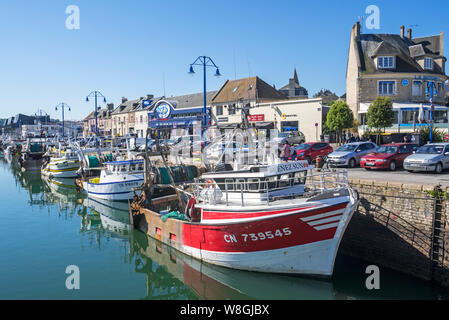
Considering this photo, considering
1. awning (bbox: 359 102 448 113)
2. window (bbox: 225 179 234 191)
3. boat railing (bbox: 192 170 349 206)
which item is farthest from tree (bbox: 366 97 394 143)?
window (bbox: 225 179 234 191)

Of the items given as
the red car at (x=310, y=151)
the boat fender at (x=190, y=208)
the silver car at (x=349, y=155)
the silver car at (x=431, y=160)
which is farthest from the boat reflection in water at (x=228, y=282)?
the red car at (x=310, y=151)

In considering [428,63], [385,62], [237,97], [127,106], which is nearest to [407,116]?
[385,62]

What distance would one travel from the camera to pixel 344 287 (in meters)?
11.2

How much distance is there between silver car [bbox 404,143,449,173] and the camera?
16219 millimetres

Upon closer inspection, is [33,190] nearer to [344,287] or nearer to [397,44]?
[344,287]

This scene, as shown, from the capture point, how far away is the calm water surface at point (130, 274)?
1103cm

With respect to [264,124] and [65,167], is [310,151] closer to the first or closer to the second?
[264,124]

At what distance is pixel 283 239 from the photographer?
11156mm

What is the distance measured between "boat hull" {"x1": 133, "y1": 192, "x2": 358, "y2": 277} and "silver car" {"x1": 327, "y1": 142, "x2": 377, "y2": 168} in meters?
9.86

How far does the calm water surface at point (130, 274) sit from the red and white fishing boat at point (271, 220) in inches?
24.3

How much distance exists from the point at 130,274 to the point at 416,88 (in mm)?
36143

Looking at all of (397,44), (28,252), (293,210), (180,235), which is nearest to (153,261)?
(180,235)

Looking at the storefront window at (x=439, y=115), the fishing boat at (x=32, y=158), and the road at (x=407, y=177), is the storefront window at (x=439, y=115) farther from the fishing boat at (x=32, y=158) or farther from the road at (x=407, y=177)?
the fishing boat at (x=32, y=158)

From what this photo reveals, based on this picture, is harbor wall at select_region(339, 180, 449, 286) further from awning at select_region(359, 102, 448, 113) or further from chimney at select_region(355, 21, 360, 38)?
chimney at select_region(355, 21, 360, 38)
